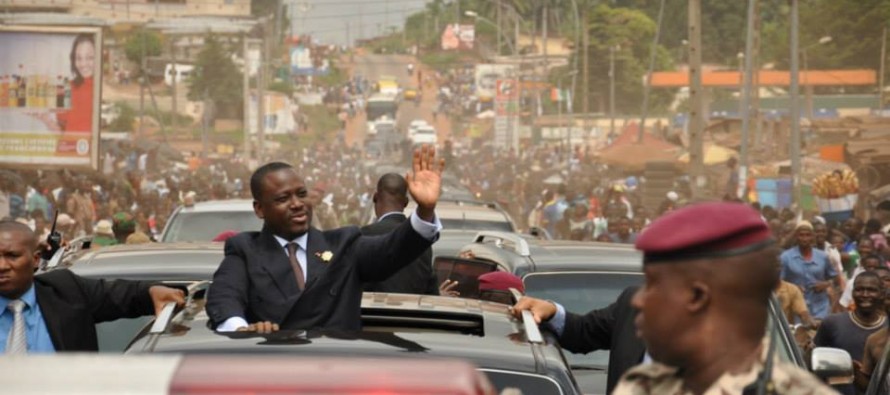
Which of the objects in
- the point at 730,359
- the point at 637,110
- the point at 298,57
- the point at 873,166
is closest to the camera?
the point at 730,359

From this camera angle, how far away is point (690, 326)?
3.32 metres

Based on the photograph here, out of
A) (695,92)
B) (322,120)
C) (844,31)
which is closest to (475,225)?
(695,92)

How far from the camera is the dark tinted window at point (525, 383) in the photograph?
504 cm

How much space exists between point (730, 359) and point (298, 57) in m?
92.8

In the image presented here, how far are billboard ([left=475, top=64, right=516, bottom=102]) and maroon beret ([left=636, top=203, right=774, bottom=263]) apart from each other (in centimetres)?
8131

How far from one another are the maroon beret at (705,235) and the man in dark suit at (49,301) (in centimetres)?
291

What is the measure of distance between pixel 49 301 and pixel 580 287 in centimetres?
365

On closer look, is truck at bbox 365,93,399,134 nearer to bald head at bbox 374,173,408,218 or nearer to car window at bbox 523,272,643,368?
bald head at bbox 374,173,408,218

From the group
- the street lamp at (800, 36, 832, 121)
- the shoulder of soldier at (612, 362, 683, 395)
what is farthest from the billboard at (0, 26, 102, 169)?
the shoulder of soldier at (612, 362, 683, 395)

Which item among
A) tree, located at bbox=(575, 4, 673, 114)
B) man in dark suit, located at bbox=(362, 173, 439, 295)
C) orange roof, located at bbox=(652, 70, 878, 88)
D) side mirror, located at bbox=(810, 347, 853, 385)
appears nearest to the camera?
side mirror, located at bbox=(810, 347, 853, 385)

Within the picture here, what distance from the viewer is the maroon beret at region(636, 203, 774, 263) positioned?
330 centimetres

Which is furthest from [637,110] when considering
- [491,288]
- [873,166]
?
[491,288]

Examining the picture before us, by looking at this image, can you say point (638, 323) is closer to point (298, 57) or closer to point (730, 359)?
point (730, 359)

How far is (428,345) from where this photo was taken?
520 cm
